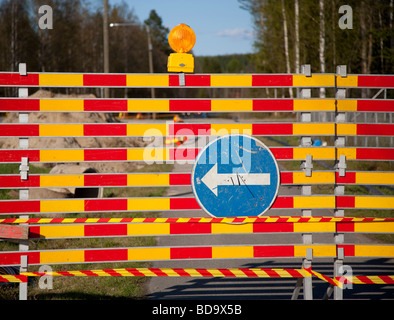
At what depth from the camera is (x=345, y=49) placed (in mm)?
26062

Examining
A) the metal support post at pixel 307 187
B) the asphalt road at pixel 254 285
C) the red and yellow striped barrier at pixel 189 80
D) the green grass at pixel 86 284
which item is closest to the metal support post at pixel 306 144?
the metal support post at pixel 307 187

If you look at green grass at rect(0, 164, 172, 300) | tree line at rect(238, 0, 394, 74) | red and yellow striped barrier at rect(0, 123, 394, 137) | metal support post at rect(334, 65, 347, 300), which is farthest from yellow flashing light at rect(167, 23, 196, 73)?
tree line at rect(238, 0, 394, 74)

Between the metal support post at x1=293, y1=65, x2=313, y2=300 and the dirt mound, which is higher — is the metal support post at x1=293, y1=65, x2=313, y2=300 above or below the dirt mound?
below

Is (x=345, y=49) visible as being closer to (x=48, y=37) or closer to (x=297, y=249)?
(x=297, y=249)

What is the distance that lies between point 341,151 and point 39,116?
17.1 meters

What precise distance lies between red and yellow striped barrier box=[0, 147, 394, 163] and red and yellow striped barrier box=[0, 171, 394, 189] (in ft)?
0.64

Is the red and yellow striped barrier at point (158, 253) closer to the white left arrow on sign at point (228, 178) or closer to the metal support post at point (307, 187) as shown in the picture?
the metal support post at point (307, 187)

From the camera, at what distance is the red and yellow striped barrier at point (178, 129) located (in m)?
5.75

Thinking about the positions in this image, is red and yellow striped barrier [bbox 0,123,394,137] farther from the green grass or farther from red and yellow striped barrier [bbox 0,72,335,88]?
the green grass

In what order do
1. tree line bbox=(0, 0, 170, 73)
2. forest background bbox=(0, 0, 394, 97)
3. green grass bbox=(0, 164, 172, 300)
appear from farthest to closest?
tree line bbox=(0, 0, 170, 73) → forest background bbox=(0, 0, 394, 97) → green grass bbox=(0, 164, 172, 300)

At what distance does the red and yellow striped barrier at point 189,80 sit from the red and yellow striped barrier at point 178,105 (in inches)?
7.4

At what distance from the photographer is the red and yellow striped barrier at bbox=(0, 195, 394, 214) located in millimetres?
5812

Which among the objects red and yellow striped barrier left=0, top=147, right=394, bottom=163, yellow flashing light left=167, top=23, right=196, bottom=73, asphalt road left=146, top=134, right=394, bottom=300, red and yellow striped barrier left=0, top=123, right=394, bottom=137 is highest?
yellow flashing light left=167, top=23, right=196, bottom=73

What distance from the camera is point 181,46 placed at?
5711 mm
